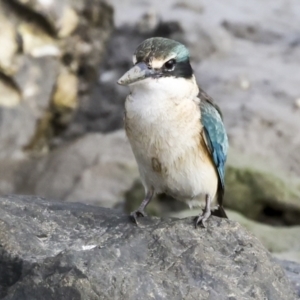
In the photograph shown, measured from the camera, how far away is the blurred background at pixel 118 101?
7.95 metres

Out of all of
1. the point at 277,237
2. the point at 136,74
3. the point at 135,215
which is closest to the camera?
the point at 136,74

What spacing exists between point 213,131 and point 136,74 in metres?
0.81

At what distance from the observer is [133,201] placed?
26.1 ft

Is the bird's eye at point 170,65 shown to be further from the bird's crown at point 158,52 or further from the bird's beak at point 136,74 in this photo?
the bird's beak at point 136,74

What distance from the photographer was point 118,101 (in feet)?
37.4

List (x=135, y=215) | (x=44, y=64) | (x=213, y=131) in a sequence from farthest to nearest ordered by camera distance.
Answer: (x=44, y=64) → (x=213, y=131) → (x=135, y=215)

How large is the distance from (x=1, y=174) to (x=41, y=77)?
1.73m

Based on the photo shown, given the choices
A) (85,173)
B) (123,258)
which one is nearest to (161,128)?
(123,258)

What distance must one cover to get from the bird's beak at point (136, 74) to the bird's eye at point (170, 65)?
5.0 inches

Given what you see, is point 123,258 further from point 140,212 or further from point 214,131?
point 214,131

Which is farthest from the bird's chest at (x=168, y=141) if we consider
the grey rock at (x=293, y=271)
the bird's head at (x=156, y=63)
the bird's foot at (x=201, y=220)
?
the grey rock at (x=293, y=271)

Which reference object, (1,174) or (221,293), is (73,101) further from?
(221,293)

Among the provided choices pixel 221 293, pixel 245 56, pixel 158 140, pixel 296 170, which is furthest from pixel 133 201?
pixel 245 56

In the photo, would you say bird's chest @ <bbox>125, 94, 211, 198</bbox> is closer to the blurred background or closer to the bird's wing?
the bird's wing
